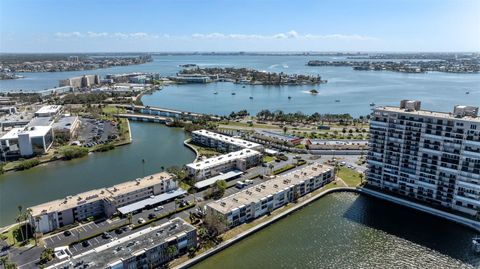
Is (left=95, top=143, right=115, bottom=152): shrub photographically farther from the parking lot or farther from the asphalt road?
the asphalt road

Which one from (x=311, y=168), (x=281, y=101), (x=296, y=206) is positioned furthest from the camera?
(x=281, y=101)

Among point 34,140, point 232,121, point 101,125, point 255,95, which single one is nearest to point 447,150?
point 232,121

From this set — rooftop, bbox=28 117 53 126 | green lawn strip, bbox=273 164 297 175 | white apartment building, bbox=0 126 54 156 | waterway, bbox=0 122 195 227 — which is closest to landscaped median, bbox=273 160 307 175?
green lawn strip, bbox=273 164 297 175

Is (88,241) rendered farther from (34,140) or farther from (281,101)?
(281,101)

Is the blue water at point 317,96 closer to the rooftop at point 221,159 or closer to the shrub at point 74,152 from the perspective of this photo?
the shrub at point 74,152

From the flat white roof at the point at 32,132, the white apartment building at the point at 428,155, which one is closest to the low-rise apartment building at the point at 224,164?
the white apartment building at the point at 428,155

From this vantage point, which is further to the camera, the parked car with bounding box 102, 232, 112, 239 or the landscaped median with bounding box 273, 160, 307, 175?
the landscaped median with bounding box 273, 160, 307, 175

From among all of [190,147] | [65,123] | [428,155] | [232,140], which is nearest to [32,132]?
[65,123]
